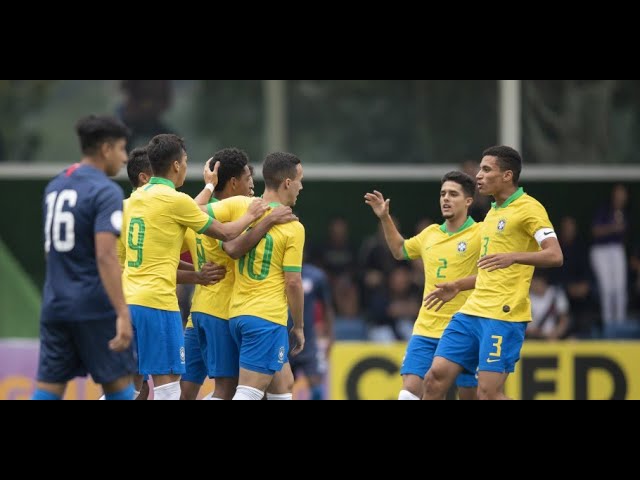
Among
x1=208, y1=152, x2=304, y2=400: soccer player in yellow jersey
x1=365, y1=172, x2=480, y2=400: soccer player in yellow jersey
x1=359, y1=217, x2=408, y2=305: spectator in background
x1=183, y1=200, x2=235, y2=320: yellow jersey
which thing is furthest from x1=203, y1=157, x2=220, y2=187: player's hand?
x1=359, y1=217, x2=408, y2=305: spectator in background

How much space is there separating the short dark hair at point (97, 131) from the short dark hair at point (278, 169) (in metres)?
1.80

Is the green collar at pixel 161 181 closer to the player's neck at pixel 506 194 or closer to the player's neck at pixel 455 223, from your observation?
the player's neck at pixel 455 223

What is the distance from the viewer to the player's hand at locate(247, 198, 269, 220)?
8.94m

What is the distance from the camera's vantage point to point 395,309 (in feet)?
60.4

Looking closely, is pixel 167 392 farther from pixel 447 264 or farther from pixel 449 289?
pixel 447 264

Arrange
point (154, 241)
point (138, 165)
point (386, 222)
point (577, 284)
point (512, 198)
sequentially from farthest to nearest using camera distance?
point (577, 284) < point (386, 222) < point (138, 165) < point (512, 198) < point (154, 241)

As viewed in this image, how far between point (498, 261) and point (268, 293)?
1747 millimetres

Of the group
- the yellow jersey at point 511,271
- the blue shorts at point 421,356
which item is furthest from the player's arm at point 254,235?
the blue shorts at point 421,356

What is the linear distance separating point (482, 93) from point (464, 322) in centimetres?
1122

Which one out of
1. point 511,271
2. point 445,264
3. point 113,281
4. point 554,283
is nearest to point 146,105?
point 554,283

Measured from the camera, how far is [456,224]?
10148mm

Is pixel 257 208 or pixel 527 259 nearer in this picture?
pixel 257 208
